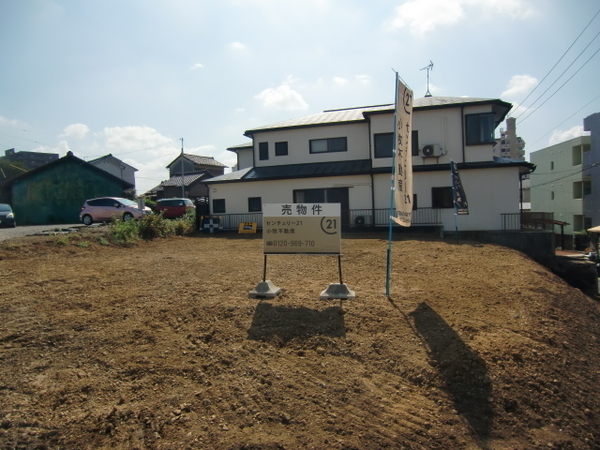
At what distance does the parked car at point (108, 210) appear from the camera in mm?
19547

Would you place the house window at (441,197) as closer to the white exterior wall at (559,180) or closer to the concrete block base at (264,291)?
the concrete block base at (264,291)

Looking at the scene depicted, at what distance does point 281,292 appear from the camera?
6379 millimetres

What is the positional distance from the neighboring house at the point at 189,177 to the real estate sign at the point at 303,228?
28.0 metres

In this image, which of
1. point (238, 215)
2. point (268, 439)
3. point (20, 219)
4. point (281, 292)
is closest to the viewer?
point (268, 439)

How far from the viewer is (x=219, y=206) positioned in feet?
67.0

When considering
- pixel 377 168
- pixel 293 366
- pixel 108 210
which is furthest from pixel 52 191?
pixel 293 366

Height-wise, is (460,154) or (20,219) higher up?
(460,154)

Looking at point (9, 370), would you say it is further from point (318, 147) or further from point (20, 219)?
point (20, 219)

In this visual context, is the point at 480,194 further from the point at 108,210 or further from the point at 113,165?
the point at 113,165

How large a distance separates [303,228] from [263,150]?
15.5m

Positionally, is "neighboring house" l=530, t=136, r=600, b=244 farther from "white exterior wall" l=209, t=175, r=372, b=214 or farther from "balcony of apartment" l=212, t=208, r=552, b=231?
"white exterior wall" l=209, t=175, r=372, b=214

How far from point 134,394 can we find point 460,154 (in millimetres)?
16846

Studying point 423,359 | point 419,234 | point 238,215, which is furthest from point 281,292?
point 238,215

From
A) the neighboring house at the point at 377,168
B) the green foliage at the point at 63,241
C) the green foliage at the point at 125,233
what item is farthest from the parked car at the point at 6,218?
the green foliage at the point at 63,241
